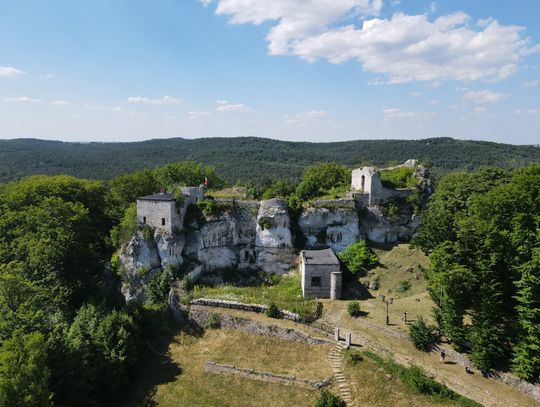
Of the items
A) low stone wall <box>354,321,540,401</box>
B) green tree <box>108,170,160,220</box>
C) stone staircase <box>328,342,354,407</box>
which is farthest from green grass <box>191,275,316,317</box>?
green tree <box>108,170,160,220</box>

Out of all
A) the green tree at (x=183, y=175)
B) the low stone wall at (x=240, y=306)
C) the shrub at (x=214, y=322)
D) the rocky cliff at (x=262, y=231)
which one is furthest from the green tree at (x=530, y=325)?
the green tree at (x=183, y=175)

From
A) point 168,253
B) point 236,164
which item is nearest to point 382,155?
point 236,164

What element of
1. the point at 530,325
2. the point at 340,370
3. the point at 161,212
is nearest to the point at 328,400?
the point at 340,370

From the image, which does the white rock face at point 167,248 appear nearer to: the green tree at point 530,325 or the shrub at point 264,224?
the shrub at point 264,224

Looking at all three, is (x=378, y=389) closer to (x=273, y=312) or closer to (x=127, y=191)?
(x=273, y=312)

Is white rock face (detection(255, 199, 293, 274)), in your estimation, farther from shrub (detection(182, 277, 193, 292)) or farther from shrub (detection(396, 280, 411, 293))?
shrub (detection(396, 280, 411, 293))

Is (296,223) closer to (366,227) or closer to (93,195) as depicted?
(366,227)
